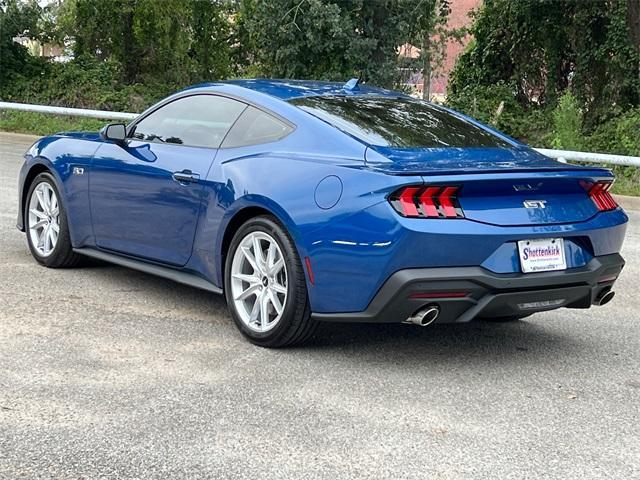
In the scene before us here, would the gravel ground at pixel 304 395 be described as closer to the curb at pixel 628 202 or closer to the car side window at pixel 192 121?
the car side window at pixel 192 121

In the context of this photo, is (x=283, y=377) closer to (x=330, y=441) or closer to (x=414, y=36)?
(x=330, y=441)

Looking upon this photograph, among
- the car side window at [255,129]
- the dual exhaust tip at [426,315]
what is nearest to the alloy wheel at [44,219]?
the car side window at [255,129]

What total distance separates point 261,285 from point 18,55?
85.6ft

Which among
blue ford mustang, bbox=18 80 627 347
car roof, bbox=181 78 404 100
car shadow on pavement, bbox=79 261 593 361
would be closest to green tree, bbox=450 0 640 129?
car roof, bbox=181 78 404 100

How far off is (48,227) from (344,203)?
3.26 metres

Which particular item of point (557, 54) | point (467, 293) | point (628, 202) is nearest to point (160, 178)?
point (467, 293)

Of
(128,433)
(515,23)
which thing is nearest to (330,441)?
(128,433)

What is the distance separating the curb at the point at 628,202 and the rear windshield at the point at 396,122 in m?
7.08

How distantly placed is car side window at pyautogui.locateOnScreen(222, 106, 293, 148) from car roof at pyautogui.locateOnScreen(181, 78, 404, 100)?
184 millimetres

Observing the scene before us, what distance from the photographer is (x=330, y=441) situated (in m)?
3.98

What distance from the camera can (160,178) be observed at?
5984 millimetres

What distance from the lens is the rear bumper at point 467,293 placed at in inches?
183

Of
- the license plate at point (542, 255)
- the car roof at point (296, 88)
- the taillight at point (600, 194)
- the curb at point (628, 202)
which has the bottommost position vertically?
the curb at point (628, 202)

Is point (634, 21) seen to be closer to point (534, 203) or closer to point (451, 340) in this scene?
point (451, 340)
